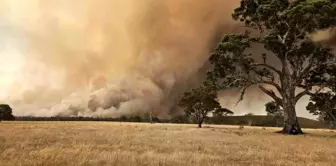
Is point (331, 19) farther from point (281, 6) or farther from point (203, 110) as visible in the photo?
point (203, 110)

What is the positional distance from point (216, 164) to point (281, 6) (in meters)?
36.0

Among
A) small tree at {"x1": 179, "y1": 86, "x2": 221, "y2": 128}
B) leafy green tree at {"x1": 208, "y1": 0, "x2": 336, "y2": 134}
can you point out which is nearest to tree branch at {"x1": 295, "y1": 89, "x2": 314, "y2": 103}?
leafy green tree at {"x1": 208, "y1": 0, "x2": 336, "y2": 134}

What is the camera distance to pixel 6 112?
135125 mm

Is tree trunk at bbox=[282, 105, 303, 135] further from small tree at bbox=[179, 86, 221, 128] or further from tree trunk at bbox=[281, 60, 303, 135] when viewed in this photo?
small tree at bbox=[179, 86, 221, 128]

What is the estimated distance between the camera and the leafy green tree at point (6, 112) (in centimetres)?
13275

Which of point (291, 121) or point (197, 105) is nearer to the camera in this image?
point (291, 121)

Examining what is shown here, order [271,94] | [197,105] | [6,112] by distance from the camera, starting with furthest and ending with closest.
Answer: [6,112] → [197,105] → [271,94]

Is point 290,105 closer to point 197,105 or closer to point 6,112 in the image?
point 197,105

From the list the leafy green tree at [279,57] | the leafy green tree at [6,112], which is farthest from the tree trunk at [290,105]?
the leafy green tree at [6,112]

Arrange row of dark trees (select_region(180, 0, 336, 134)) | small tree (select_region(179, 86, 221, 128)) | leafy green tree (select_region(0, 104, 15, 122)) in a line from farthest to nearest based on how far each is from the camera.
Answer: leafy green tree (select_region(0, 104, 15, 122)) < small tree (select_region(179, 86, 221, 128)) < row of dark trees (select_region(180, 0, 336, 134))

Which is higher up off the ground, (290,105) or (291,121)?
(290,105)

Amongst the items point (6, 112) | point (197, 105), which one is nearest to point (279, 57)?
point (197, 105)

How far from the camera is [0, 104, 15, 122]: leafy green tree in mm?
132750

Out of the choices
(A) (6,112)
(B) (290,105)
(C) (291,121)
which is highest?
Answer: (A) (6,112)
